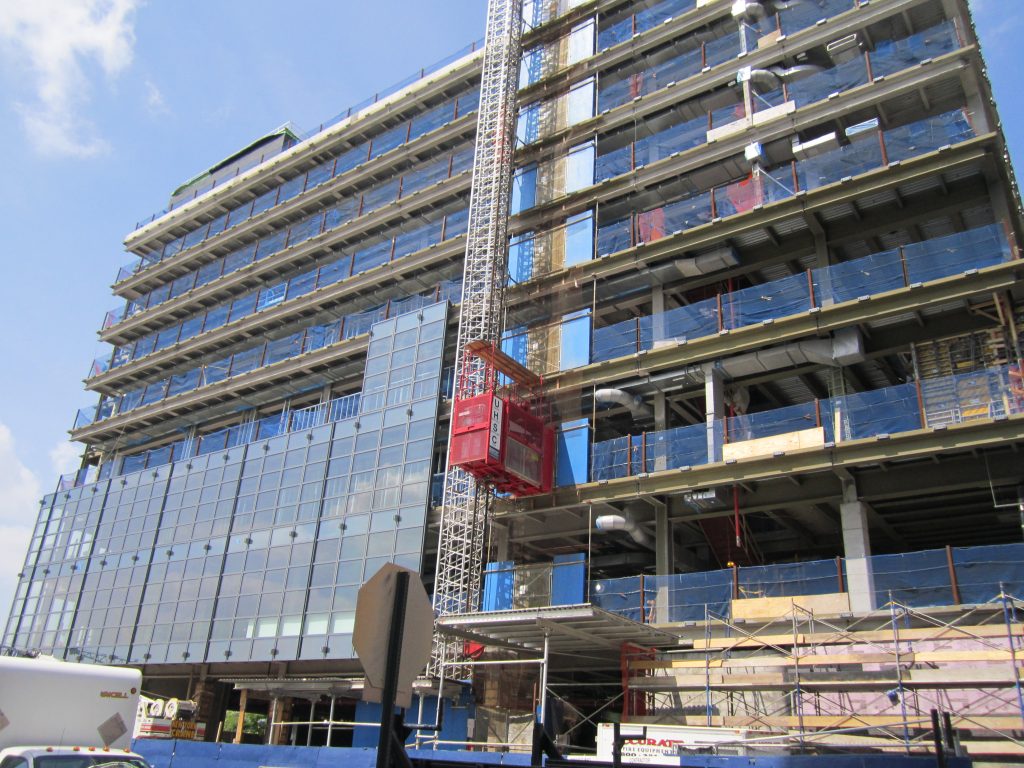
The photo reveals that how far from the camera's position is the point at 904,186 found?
2381 centimetres

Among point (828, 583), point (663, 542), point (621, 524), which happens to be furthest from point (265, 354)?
point (828, 583)

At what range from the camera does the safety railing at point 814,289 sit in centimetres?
2142

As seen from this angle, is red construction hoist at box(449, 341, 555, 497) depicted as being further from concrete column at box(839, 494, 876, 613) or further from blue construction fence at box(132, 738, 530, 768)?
blue construction fence at box(132, 738, 530, 768)

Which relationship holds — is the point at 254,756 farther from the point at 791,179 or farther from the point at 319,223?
the point at 319,223

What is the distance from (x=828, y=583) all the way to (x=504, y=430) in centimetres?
1019

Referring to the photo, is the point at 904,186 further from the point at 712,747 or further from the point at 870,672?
the point at 712,747

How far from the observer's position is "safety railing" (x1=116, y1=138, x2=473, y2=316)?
129 ft

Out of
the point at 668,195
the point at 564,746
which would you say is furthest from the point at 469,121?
the point at 564,746

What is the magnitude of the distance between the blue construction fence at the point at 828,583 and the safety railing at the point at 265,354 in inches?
604

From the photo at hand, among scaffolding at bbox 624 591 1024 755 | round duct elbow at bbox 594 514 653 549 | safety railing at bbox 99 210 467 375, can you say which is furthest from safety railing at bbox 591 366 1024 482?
safety railing at bbox 99 210 467 375

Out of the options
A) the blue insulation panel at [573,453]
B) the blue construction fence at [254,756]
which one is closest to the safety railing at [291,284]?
the blue insulation panel at [573,453]

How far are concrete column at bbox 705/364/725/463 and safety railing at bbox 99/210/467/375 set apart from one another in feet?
48.4

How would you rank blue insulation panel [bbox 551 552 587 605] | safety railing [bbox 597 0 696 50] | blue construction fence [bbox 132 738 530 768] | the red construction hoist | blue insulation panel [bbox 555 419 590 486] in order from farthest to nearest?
safety railing [bbox 597 0 696 50]
blue insulation panel [bbox 555 419 590 486]
the red construction hoist
blue insulation panel [bbox 551 552 587 605]
blue construction fence [bbox 132 738 530 768]

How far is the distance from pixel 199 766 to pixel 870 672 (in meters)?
15.3
